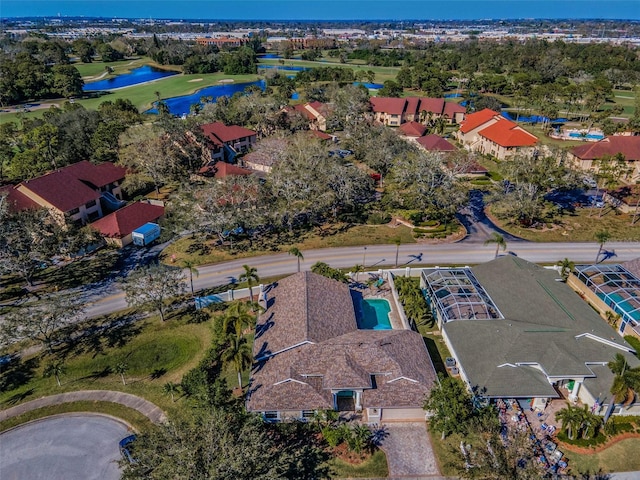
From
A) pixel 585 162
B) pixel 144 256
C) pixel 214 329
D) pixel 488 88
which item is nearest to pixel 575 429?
pixel 214 329

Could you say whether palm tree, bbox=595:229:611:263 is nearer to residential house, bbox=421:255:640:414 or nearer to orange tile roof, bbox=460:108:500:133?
residential house, bbox=421:255:640:414

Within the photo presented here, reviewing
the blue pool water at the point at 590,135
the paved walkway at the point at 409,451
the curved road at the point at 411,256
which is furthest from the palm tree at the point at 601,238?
the blue pool water at the point at 590,135

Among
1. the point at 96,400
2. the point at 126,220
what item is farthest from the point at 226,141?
the point at 96,400

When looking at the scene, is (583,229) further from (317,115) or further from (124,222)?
(317,115)

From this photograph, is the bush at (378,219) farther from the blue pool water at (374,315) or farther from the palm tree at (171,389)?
the palm tree at (171,389)

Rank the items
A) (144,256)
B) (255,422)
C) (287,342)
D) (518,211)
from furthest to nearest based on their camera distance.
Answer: (518,211) < (144,256) < (287,342) < (255,422)

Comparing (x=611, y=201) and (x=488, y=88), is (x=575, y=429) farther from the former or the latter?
(x=488, y=88)
